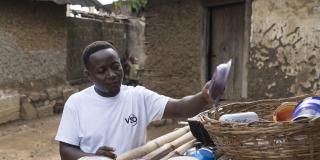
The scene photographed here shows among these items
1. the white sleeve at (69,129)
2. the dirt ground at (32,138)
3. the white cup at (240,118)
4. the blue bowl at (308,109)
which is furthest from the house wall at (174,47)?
the blue bowl at (308,109)

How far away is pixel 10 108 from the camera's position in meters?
8.14

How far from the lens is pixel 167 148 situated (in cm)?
203

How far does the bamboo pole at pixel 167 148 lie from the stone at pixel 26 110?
6909 mm

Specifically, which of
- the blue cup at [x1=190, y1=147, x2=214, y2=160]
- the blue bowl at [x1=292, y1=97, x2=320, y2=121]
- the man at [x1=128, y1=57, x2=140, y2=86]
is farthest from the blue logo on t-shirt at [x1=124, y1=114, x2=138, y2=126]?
the man at [x1=128, y1=57, x2=140, y2=86]

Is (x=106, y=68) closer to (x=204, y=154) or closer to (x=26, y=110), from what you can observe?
(x=204, y=154)

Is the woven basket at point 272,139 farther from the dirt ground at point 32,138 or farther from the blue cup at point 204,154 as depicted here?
the dirt ground at point 32,138

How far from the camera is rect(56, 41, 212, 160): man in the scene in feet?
6.88

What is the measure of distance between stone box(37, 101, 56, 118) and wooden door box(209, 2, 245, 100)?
4.18 metres

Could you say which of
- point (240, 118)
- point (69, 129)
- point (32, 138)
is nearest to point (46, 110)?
point (32, 138)

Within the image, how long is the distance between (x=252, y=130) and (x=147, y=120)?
39.9 inches

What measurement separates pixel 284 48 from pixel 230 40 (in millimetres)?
1550

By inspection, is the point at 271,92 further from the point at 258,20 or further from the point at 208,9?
the point at 208,9

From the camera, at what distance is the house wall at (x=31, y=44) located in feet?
26.9

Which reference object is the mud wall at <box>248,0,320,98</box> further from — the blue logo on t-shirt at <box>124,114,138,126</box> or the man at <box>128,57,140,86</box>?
the man at <box>128,57,140,86</box>
